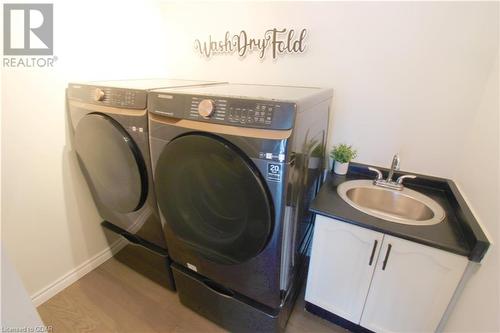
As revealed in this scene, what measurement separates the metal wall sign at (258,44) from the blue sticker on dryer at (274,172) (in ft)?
3.16

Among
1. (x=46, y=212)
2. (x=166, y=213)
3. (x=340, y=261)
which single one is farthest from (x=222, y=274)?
(x=46, y=212)

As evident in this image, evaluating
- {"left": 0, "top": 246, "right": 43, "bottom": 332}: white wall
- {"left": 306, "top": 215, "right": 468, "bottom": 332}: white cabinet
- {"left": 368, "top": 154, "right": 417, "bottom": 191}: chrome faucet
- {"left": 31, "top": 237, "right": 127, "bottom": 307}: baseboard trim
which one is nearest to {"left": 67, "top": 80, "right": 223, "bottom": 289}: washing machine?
{"left": 31, "top": 237, "right": 127, "bottom": 307}: baseboard trim

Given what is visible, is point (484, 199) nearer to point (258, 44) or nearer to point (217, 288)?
point (217, 288)

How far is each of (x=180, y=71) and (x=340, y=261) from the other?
5.71 ft

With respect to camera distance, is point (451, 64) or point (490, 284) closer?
point (490, 284)

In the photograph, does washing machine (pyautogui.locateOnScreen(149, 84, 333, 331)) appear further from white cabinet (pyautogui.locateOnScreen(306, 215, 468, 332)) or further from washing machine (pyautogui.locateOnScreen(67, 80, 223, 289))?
white cabinet (pyautogui.locateOnScreen(306, 215, 468, 332))

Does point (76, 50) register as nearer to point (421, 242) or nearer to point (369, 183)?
point (369, 183)

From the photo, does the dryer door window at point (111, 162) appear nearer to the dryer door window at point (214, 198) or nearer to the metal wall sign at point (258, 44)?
the dryer door window at point (214, 198)

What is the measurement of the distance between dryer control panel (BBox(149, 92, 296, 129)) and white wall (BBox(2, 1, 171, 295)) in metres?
0.77

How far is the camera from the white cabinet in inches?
39.9

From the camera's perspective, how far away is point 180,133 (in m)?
0.96

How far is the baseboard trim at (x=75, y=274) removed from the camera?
4.89 feet

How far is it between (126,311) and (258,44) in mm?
1850

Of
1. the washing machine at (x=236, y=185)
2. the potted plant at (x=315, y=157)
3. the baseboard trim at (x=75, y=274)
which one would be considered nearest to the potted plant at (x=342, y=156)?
the potted plant at (x=315, y=157)
